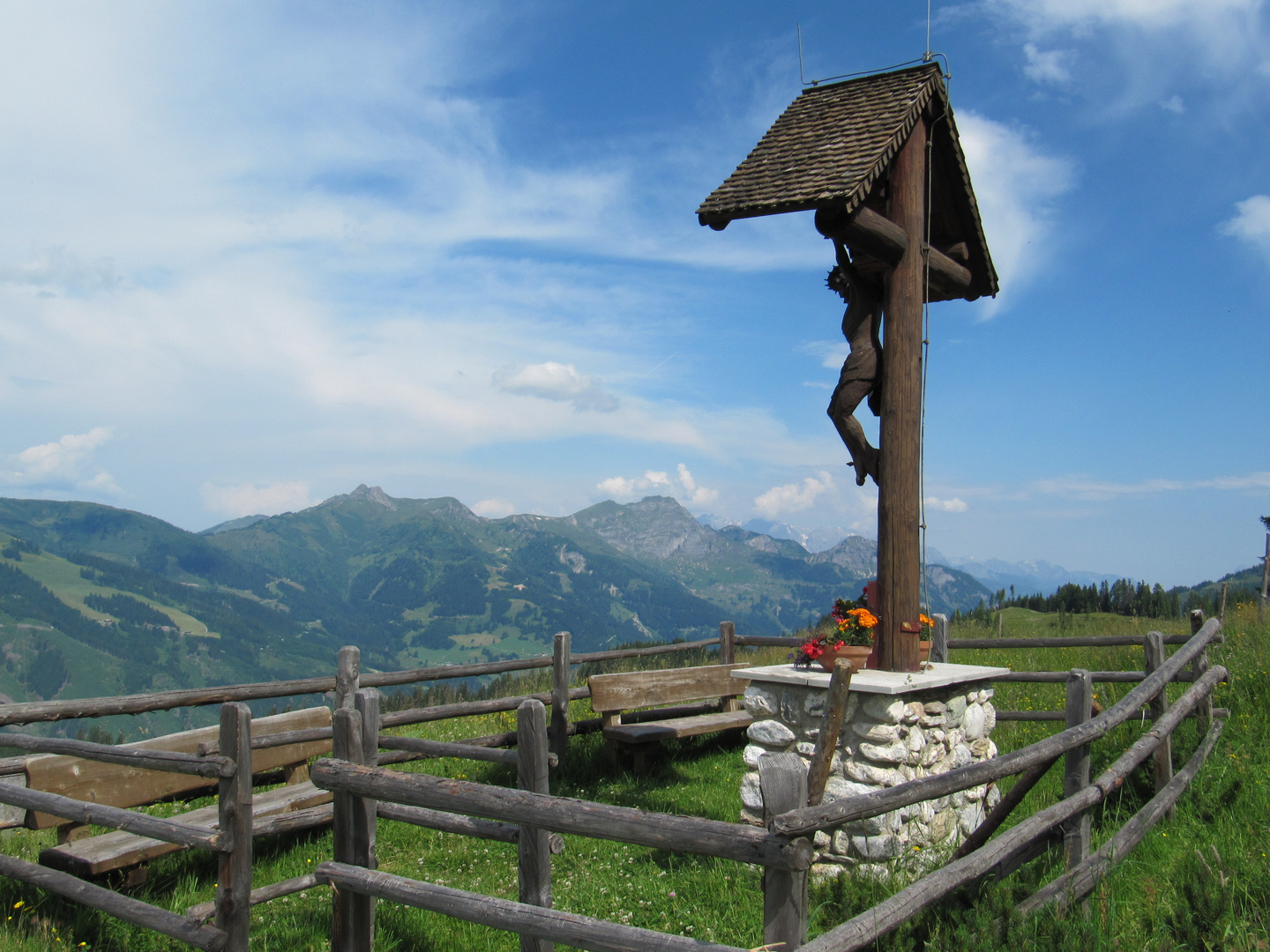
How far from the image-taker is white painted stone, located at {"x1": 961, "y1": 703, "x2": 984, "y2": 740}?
6355 millimetres

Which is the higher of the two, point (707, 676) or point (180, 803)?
point (707, 676)

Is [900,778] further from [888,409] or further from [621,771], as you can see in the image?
[621,771]

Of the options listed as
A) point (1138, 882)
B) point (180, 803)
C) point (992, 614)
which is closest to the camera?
point (1138, 882)

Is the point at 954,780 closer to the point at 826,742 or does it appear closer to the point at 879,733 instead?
the point at 826,742

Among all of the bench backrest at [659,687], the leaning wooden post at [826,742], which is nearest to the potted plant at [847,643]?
the leaning wooden post at [826,742]

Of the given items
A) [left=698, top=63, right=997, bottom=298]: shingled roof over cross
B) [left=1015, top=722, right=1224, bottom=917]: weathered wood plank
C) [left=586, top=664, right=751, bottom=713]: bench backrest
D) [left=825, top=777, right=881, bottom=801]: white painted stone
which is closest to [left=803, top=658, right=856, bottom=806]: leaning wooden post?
[left=1015, top=722, right=1224, bottom=917]: weathered wood plank

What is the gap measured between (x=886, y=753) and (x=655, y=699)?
395 centimetres

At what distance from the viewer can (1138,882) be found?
4785 millimetres

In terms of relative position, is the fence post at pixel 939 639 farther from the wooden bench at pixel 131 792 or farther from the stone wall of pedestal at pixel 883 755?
the wooden bench at pixel 131 792

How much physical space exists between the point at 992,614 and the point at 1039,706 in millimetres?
14305

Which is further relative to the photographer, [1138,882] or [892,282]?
[892,282]

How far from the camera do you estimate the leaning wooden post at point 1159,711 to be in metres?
6.38

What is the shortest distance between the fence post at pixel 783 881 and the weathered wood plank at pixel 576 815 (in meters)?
0.09

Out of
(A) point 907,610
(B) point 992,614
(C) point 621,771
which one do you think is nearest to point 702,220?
(A) point 907,610
